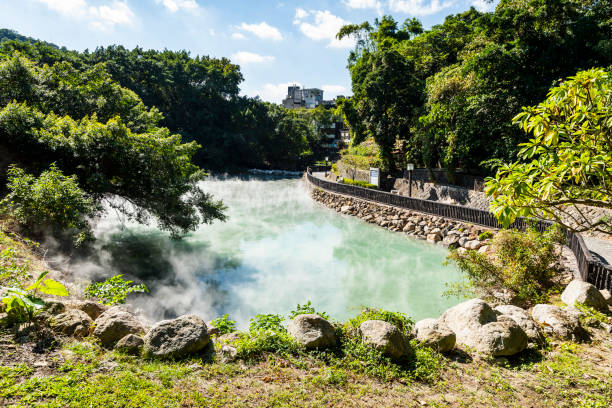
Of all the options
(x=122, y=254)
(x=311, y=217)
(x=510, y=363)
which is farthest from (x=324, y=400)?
(x=311, y=217)

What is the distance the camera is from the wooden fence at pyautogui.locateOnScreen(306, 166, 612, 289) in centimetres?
683

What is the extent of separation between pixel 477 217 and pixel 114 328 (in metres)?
13.4

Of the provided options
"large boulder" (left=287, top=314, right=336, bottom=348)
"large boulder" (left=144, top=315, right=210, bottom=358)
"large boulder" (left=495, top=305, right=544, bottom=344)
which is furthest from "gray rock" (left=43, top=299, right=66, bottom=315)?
"large boulder" (left=495, top=305, right=544, bottom=344)

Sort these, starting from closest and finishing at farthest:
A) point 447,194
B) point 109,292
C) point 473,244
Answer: point 109,292
point 473,244
point 447,194

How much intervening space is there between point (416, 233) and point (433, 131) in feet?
22.2

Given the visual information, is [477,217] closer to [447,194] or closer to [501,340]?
[447,194]

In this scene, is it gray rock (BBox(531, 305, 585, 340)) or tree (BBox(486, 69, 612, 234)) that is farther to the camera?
gray rock (BBox(531, 305, 585, 340))

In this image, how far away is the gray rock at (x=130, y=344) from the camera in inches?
155

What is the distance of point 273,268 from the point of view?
12.0 meters

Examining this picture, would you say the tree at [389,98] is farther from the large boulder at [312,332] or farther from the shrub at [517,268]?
the large boulder at [312,332]

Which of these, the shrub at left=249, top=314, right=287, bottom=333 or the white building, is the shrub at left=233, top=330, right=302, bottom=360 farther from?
the white building

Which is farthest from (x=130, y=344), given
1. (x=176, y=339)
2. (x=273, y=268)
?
(x=273, y=268)

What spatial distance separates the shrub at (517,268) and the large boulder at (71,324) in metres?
7.36

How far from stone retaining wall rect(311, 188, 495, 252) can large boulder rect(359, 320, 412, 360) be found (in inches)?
310
